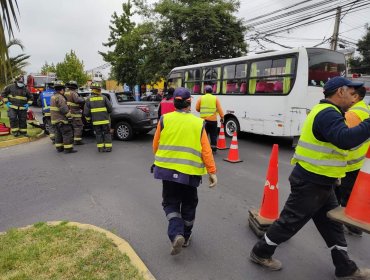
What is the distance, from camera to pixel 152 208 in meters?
4.46

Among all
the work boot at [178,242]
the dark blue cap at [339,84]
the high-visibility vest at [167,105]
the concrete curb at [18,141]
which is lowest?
the concrete curb at [18,141]

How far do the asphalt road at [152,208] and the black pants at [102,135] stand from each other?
1.22ft

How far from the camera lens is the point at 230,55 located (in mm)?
18688

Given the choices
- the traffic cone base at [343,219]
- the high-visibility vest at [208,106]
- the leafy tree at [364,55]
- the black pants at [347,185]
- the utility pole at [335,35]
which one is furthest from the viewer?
the leafy tree at [364,55]

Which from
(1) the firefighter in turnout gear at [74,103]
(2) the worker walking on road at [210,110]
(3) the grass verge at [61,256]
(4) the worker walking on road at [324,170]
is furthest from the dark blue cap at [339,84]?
(1) the firefighter in turnout gear at [74,103]

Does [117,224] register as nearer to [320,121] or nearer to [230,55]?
[320,121]

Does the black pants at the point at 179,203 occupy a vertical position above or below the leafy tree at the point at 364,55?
below

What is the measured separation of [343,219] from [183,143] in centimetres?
158

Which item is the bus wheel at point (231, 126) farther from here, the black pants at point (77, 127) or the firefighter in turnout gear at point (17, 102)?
the firefighter in turnout gear at point (17, 102)

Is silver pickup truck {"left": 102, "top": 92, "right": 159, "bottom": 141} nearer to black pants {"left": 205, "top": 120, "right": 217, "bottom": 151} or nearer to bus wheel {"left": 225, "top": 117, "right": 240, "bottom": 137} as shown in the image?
black pants {"left": 205, "top": 120, "right": 217, "bottom": 151}

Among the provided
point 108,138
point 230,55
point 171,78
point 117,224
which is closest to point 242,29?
point 230,55

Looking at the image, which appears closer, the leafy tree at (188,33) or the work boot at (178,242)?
the work boot at (178,242)

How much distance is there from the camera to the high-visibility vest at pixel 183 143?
9.93ft

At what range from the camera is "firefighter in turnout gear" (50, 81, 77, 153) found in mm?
7883
